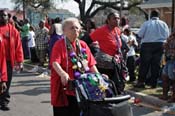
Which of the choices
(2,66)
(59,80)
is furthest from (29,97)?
(59,80)

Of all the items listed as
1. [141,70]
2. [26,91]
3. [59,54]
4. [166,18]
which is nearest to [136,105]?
[141,70]

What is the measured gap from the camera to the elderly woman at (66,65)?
505 centimetres

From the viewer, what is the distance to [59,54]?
5035 millimetres

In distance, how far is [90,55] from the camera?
17.6ft

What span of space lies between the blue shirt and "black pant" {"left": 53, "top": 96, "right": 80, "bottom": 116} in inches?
203

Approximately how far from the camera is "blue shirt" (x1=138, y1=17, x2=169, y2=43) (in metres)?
9.93

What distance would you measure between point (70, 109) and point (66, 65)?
1.74 ft

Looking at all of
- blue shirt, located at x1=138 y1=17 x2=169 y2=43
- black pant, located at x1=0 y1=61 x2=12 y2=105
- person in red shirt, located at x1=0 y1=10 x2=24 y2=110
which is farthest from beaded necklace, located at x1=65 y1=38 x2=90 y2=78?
blue shirt, located at x1=138 y1=17 x2=169 y2=43

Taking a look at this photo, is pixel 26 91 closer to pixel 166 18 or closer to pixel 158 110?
pixel 158 110

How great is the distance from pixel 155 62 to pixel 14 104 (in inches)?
132

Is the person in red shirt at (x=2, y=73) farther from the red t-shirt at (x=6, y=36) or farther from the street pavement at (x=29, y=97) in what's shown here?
the street pavement at (x=29, y=97)

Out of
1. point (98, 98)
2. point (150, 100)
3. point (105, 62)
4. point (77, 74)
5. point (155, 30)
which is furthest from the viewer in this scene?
point (155, 30)

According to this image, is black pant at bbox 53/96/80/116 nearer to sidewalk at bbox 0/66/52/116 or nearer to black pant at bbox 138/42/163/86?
sidewalk at bbox 0/66/52/116

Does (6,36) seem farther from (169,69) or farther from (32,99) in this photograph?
(169,69)
